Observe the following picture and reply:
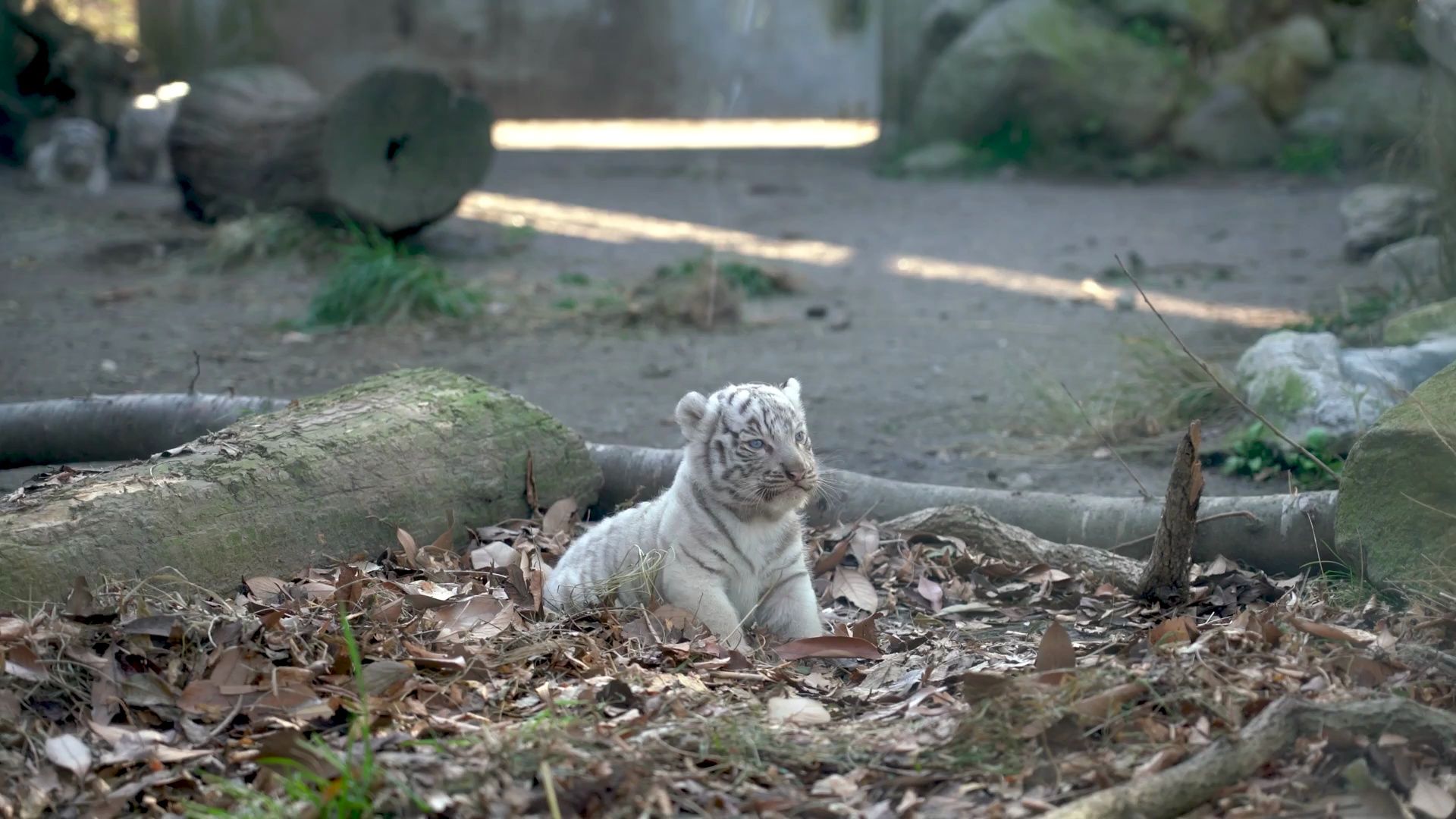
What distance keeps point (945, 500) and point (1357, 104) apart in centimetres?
1163

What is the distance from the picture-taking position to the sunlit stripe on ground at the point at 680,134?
57.2 ft

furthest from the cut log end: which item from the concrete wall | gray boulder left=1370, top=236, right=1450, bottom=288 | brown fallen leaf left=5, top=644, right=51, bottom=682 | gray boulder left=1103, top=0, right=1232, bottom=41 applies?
gray boulder left=1103, top=0, right=1232, bottom=41

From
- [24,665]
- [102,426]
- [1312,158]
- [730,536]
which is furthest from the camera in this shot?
[1312,158]

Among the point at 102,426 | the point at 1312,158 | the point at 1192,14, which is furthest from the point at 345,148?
the point at 1312,158

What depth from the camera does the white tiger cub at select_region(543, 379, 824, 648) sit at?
12.5 ft

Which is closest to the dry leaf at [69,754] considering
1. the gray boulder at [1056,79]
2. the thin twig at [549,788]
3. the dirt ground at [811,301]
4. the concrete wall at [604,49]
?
the thin twig at [549,788]

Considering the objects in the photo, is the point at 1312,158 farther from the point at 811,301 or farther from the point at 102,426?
the point at 102,426

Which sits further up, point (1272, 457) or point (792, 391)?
point (792, 391)

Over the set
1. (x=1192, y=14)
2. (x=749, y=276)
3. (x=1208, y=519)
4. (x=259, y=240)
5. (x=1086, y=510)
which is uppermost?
(x=1192, y=14)

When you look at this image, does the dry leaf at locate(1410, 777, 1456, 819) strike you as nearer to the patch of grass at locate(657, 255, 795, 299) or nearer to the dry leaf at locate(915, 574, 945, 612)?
the dry leaf at locate(915, 574, 945, 612)

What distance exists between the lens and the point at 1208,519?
4199 mm

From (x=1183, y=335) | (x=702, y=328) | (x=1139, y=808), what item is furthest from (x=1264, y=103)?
(x=1139, y=808)

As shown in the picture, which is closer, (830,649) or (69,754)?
(69,754)

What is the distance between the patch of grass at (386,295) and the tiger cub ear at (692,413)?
510 centimetres
